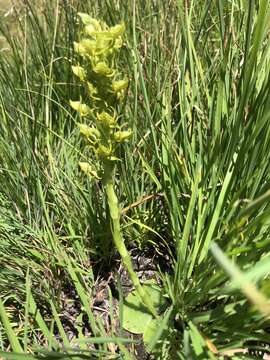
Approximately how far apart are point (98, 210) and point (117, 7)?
2.50 feet

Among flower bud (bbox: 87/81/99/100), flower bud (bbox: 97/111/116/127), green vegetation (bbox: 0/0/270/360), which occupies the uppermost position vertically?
flower bud (bbox: 87/81/99/100)

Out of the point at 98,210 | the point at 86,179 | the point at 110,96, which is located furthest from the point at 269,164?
the point at 86,179

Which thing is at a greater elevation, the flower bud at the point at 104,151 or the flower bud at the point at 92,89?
the flower bud at the point at 92,89

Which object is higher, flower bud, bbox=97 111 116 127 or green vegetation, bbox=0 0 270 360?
flower bud, bbox=97 111 116 127

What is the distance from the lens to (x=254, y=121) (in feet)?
2.86

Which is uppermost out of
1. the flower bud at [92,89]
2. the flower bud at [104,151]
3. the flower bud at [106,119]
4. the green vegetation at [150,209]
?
the flower bud at [92,89]

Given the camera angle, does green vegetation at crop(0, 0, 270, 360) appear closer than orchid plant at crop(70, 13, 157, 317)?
No

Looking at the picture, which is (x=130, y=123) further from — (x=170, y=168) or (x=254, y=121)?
(x=254, y=121)

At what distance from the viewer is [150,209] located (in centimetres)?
115

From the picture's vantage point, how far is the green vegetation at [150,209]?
784 millimetres

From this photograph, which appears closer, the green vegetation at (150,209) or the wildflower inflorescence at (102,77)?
the wildflower inflorescence at (102,77)

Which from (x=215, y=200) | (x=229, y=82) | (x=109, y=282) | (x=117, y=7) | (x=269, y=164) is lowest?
(x=109, y=282)

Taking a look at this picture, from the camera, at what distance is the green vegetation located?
784 millimetres

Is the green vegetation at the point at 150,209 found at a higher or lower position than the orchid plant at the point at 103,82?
lower
